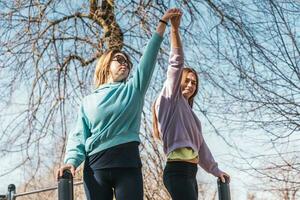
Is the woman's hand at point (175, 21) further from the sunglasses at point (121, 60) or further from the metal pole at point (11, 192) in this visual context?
the metal pole at point (11, 192)

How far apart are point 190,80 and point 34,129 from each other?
81.7 inches

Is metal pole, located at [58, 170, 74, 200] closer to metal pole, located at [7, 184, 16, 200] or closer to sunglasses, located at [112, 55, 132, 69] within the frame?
sunglasses, located at [112, 55, 132, 69]

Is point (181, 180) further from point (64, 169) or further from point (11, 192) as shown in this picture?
point (11, 192)

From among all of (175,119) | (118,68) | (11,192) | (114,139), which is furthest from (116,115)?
(11,192)

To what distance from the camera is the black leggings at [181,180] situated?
2.24m

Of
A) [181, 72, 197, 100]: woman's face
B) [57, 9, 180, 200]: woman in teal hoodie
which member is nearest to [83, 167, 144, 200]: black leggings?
[57, 9, 180, 200]: woman in teal hoodie

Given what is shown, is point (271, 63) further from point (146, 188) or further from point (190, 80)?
point (190, 80)

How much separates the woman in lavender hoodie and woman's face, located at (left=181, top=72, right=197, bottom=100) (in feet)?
0.07

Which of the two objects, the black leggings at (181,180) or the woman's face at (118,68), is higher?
the woman's face at (118,68)

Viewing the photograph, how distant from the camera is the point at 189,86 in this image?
246cm

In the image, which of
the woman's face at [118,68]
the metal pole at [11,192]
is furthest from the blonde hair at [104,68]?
the metal pole at [11,192]

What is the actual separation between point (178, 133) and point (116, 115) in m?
0.34

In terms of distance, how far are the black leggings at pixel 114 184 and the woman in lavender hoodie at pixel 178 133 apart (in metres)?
0.27

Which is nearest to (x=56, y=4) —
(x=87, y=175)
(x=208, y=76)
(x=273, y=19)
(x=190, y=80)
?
(x=208, y=76)
